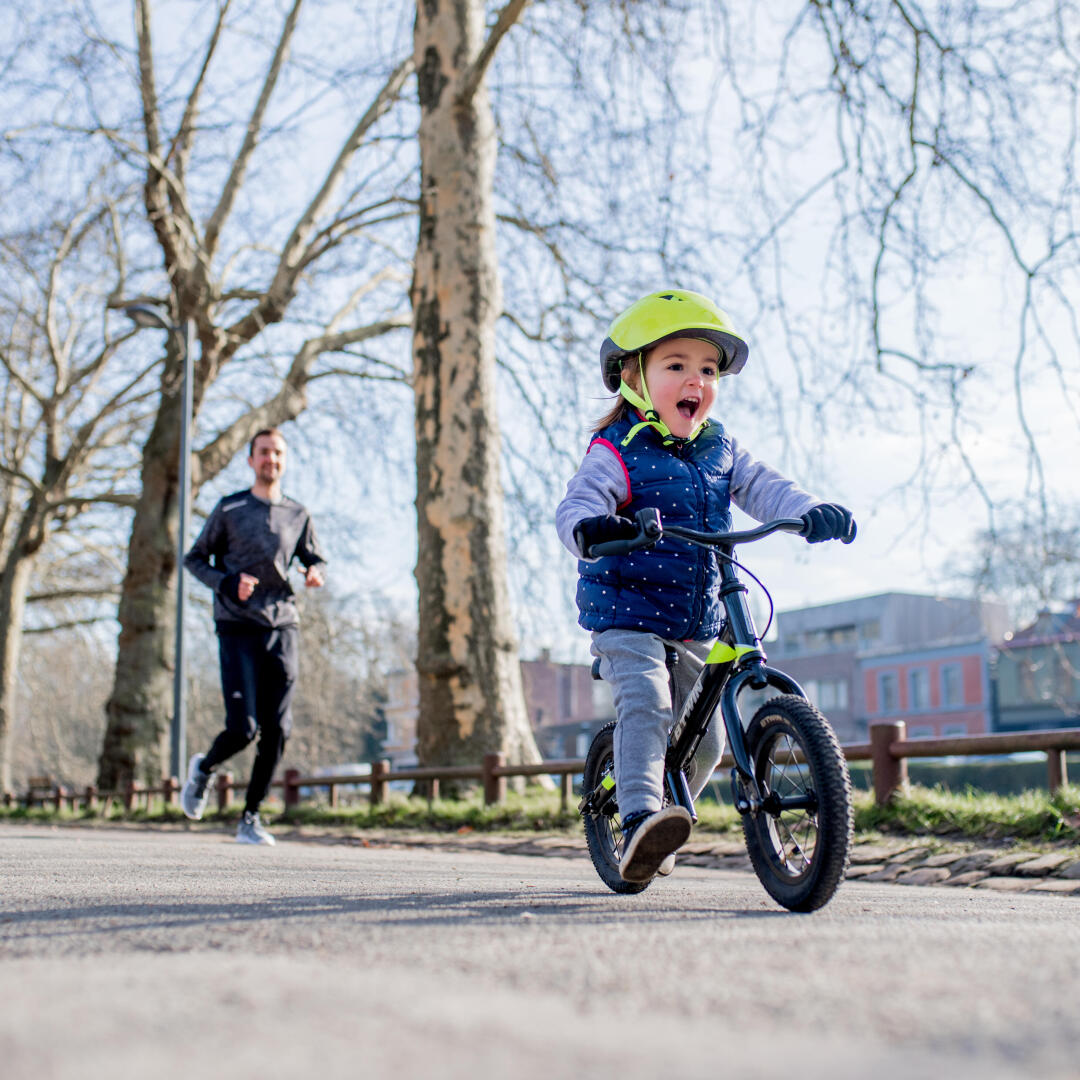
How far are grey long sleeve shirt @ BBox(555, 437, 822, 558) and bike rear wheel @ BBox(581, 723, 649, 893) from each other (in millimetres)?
766

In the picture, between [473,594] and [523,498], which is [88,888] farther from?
[523,498]

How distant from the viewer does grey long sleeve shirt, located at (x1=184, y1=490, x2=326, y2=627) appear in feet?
21.4

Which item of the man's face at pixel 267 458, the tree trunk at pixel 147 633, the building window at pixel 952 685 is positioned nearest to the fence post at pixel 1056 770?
the man's face at pixel 267 458

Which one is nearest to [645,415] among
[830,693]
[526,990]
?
[526,990]

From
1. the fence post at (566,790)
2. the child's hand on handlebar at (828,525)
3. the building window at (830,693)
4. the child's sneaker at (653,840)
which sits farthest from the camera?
the building window at (830,693)

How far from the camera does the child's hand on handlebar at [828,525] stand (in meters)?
3.31

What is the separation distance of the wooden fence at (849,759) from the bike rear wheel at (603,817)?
2.09 meters

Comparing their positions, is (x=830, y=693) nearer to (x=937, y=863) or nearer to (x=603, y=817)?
(x=937, y=863)

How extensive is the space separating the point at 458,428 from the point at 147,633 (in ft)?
26.8

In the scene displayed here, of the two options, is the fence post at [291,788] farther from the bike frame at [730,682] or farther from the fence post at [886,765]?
the bike frame at [730,682]

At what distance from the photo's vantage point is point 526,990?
1680 mm

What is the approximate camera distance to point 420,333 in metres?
10.2

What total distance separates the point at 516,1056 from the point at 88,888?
2518 millimetres

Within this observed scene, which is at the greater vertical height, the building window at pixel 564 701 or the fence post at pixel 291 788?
the building window at pixel 564 701
